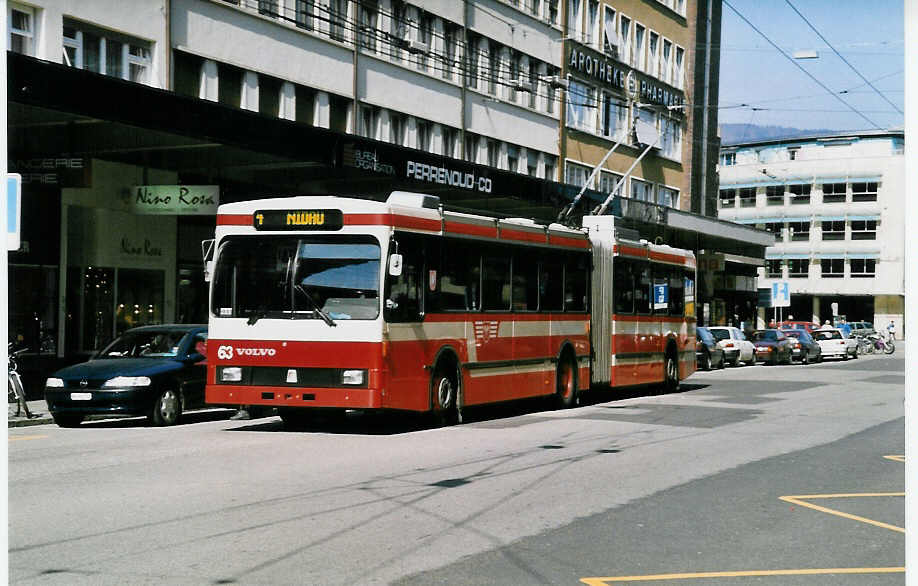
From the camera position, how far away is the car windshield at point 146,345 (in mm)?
18844

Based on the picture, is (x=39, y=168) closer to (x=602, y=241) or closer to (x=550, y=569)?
(x=602, y=241)

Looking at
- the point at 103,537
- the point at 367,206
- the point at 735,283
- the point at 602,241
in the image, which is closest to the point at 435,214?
the point at 367,206

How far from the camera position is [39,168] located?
23938 mm

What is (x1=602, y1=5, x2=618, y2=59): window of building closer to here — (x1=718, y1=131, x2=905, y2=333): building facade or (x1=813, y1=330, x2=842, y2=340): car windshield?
(x1=813, y1=330, x2=842, y2=340): car windshield

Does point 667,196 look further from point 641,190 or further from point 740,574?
point 740,574

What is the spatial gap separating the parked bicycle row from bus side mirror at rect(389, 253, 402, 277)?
2826cm

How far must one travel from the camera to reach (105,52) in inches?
1032

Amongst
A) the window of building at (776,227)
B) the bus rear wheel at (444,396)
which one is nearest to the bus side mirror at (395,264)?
the bus rear wheel at (444,396)

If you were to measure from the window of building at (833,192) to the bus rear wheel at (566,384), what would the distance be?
291ft

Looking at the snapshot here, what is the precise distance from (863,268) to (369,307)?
94426 millimetres

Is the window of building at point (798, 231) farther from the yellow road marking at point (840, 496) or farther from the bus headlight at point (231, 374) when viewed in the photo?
the yellow road marking at point (840, 496)

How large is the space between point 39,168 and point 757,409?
14.5 metres

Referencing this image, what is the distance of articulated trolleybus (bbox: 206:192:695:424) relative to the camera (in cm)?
1600

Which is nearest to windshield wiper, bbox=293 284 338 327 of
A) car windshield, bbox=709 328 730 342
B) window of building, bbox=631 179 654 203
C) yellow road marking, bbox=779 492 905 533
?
yellow road marking, bbox=779 492 905 533
